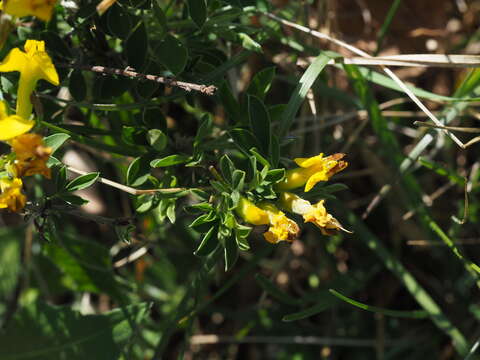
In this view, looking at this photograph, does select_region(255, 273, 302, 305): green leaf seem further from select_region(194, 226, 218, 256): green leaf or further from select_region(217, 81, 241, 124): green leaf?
select_region(217, 81, 241, 124): green leaf

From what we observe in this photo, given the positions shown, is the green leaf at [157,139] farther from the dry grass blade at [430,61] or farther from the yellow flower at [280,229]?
the dry grass blade at [430,61]

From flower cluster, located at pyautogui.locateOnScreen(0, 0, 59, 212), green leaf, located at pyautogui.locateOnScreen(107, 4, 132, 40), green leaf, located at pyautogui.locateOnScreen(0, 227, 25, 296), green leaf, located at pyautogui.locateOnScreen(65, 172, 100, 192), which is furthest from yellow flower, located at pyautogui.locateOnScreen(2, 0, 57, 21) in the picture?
green leaf, located at pyautogui.locateOnScreen(0, 227, 25, 296)

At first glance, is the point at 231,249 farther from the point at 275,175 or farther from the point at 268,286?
the point at 268,286

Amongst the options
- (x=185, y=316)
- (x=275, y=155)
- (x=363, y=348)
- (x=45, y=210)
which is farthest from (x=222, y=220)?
(x=363, y=348)

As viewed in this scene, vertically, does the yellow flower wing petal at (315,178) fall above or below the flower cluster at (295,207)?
above

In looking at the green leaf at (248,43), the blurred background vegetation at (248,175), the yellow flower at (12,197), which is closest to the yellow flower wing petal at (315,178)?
the blurred background vegetation at (248,175)

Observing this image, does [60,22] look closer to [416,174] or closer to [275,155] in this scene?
[275,155]

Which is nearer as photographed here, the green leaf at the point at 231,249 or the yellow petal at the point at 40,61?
the yellow petal at the point at 40,61
